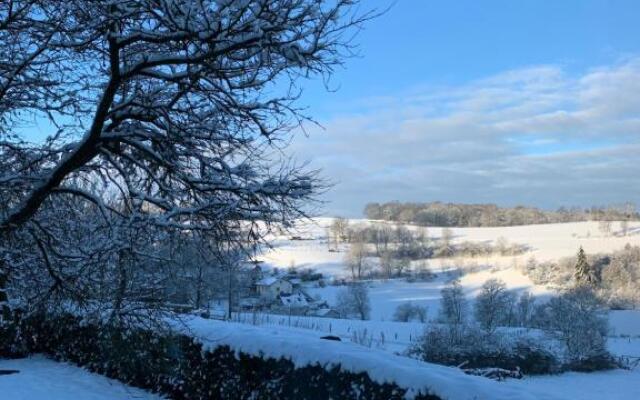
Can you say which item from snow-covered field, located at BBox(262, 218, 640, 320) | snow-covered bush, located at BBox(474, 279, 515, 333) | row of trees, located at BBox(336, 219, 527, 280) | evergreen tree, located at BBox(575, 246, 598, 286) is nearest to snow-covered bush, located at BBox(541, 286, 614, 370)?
snow-covered bush, located at BBox(474, 279, 515, 333)

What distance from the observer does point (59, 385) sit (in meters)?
10.6

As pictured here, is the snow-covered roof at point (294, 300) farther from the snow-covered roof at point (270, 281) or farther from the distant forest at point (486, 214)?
the distant forest at point (486, 214)

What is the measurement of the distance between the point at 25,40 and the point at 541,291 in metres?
88.2

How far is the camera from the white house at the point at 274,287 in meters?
80.8

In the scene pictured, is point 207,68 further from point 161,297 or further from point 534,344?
point 534,344

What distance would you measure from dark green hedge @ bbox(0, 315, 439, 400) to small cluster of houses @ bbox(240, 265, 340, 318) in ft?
165

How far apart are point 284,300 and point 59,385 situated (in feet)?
217

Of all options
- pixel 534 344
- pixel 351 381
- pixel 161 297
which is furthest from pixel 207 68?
pixel 534 344

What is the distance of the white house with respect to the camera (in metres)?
80.8

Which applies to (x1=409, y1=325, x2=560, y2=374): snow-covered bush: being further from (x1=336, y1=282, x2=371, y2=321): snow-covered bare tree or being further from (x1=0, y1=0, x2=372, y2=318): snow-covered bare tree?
(x1=336, y1=282, x2=371, y2=321): snow-covered bare tree

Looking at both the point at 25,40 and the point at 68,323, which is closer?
the point at 25,40

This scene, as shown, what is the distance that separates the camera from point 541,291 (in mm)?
86188

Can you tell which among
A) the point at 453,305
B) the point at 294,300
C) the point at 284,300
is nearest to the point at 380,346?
the point at 453,305

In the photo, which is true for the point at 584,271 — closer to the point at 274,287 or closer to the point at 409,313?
the point at 409,313
